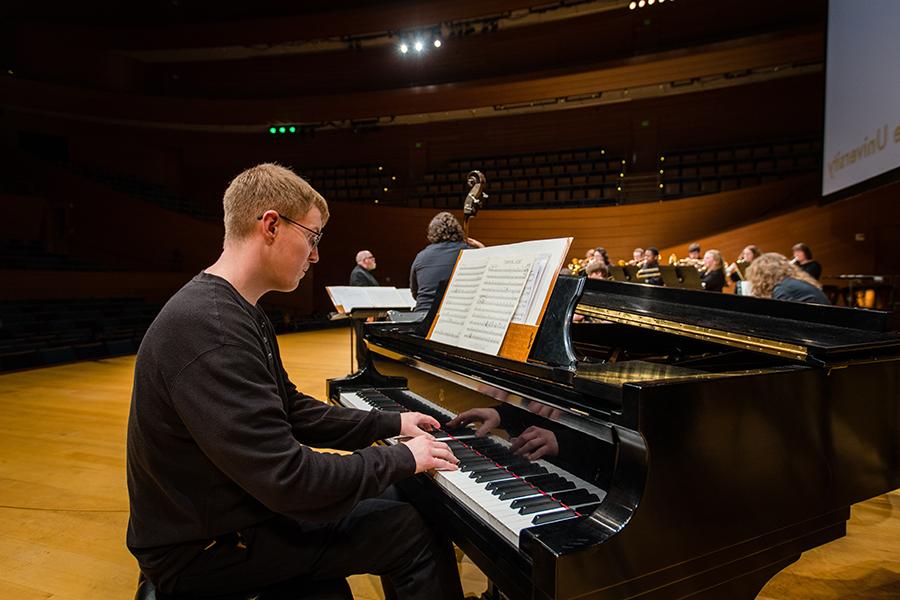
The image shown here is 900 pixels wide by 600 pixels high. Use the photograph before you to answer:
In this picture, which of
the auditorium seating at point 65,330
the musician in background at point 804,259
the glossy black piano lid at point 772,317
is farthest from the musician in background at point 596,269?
the auditorium seating at point 65,330

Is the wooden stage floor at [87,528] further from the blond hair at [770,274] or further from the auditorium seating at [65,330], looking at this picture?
the auditorium seating at [65,330]

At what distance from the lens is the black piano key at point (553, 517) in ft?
3.43

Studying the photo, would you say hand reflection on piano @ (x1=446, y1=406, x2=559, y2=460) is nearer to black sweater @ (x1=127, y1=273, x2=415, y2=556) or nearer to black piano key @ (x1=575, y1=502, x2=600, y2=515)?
black piano key @ (x1=575, y1=502, x2=600, y2=515)

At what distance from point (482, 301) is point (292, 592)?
0.92 meters

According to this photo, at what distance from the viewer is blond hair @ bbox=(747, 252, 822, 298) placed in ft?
12.2

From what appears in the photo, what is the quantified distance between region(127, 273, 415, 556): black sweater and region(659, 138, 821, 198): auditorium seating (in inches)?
421

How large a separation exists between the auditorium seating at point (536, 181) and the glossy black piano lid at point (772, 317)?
9.33 meters

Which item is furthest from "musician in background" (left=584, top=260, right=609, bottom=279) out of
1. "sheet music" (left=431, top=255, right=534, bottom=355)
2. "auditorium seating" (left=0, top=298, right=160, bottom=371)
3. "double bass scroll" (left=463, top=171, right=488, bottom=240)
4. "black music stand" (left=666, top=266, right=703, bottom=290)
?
"auditorium seating" (left=0, top=298, right=160, bottom=371)

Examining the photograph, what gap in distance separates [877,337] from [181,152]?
52.3ft

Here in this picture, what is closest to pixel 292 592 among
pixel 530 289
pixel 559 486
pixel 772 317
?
pixel 559 486

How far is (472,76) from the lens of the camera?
12312 mm

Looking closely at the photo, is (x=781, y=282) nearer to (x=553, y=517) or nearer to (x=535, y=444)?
(x=535, y=444)

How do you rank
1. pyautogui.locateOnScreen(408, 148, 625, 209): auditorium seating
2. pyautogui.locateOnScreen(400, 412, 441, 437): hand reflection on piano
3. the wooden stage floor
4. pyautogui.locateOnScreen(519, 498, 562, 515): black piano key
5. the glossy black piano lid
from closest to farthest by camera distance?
pyautogui.locateOnScreen(519, 498, 562, 515): black piano key, the glossy black piano lid, pyautogui.locateOnScreen(400, 412, 441, 437): hand reflection on piano, the wooden stage floor, pyautogui.locateOnScreen(408, 148, 625, 209): auditorium seating

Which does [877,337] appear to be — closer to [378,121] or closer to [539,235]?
[539,235]
